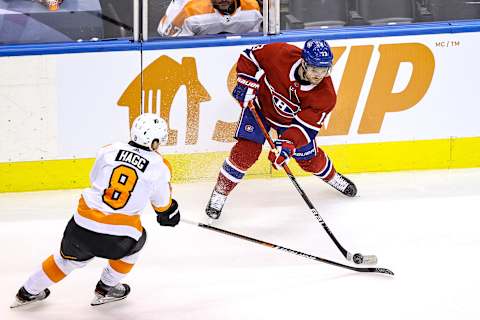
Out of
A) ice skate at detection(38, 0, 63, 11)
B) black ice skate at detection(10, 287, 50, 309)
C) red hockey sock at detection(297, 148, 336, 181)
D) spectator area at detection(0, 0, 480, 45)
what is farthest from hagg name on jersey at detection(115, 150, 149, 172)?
ice skate at detection(38, 0, 63, 11)

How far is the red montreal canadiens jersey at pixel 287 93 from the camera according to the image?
4.38 m

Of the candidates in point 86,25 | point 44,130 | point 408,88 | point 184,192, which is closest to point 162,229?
point 184,192

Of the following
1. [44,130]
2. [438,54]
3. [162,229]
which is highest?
[438,54]

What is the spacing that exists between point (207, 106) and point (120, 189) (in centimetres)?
159

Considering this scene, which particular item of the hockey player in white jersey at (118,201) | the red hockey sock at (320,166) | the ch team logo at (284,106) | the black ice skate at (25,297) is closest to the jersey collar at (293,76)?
the ch team logo at (284,106)

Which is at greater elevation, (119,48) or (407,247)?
(119,48)

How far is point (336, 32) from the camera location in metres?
5.01

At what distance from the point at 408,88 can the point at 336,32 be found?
18.9 inches

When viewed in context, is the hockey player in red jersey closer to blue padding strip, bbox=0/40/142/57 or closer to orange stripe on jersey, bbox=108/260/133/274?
blue padding strip, bbox=0/40/142/57

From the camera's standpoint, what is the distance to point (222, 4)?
4.99m

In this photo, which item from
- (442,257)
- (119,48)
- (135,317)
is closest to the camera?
(135,317)

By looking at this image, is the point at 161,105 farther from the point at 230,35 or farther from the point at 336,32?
the point at 336,32

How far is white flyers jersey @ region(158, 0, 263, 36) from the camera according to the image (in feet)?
16.2

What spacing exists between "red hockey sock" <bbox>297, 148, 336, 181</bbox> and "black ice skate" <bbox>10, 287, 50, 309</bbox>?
1531 mm
